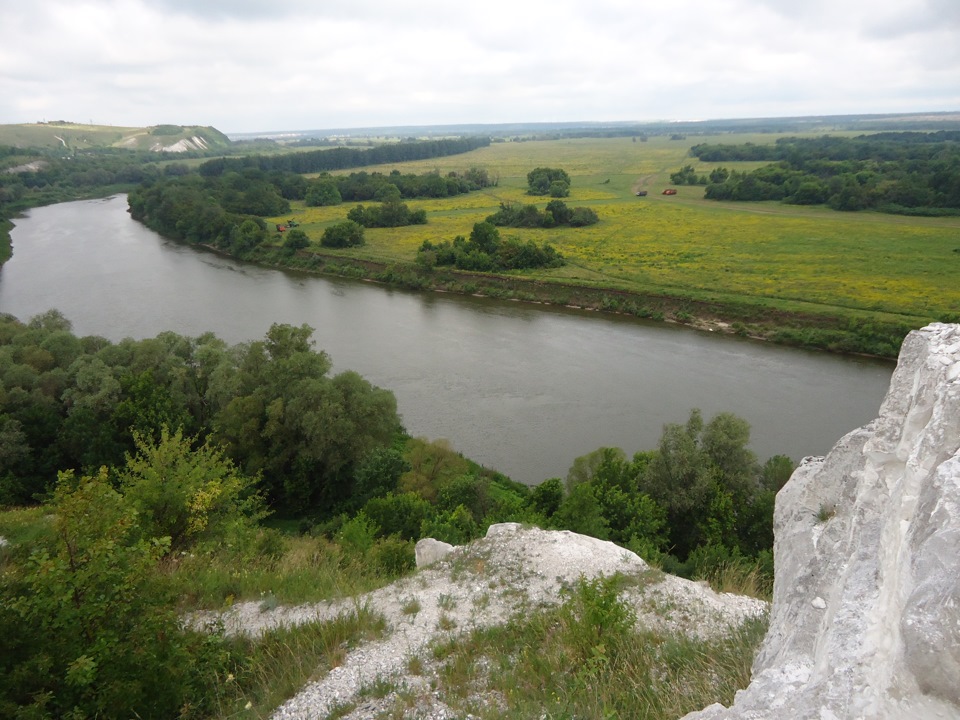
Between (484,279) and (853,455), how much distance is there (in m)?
36.1

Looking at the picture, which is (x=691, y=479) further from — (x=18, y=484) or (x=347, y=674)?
(x=18, y=484)

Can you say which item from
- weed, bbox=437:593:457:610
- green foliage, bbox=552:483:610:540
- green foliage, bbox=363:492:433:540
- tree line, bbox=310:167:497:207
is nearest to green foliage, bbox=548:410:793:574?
green foliage, bbox=552:483:610:540

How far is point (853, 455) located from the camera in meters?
4.66

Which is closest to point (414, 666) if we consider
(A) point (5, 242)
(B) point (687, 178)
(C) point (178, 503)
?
(C) point (178, 503)

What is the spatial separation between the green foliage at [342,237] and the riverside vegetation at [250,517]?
86.5ft

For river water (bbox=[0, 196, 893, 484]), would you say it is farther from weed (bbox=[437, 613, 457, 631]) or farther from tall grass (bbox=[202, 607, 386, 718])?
tall grass (bbox=[202, 607, 386, 718])

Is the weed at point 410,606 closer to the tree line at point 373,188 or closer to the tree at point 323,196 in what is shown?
the tree line at point 373,188

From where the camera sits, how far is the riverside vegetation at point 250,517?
4.48m

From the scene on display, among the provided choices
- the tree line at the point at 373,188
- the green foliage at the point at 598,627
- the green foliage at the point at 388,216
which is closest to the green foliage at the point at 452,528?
the green foliage at the point at 598,627

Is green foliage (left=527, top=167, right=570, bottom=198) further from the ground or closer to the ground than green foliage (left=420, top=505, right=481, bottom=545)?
further from the ground

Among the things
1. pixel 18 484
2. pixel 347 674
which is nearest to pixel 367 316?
pixel 18 484

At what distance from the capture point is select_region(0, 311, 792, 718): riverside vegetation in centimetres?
448

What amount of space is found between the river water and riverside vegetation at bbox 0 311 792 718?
140 inches

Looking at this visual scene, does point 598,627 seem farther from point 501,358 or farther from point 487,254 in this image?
point 487,254
